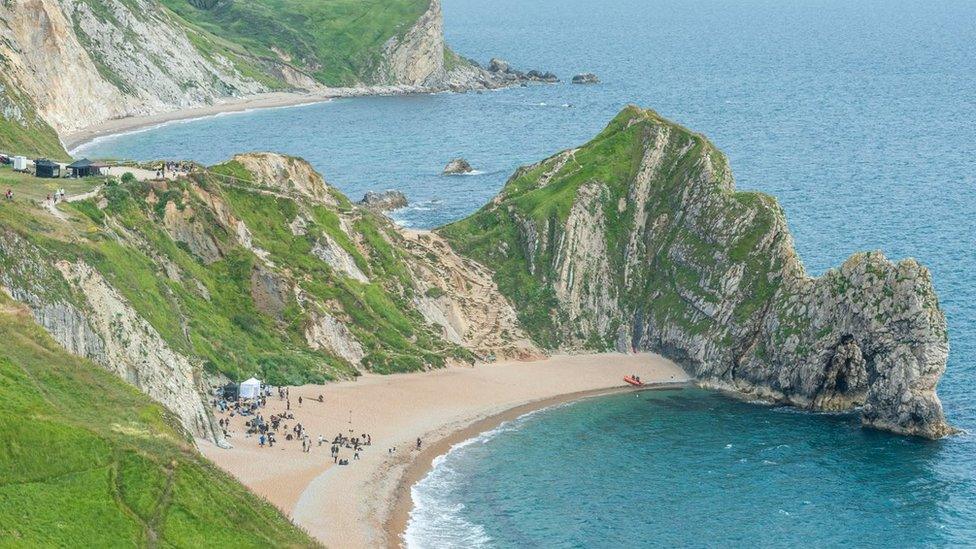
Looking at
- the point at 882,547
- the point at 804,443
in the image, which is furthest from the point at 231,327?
the point at 882,547

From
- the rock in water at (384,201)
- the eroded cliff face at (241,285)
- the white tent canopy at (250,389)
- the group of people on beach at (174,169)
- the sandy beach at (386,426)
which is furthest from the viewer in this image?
the rock in water at (384,201)

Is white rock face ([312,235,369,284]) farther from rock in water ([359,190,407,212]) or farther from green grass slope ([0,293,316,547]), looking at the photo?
green grass slope ([0,293,316,547])

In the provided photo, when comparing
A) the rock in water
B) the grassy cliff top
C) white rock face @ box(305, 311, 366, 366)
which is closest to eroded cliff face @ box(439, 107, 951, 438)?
white rock face @ box(305, 311, 366, 366)

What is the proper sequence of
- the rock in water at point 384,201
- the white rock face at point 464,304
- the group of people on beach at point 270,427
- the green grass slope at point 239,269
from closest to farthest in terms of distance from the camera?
1. the group of people on beach at point 270,427
2. the green grass slope at point 239,269
3. the white rock face at point 464,304
4. the rock in water at point 384,201

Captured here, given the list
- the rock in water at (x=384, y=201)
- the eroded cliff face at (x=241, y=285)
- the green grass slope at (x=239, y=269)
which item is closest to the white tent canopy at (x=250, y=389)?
the eroded cliff face at (x=241, y=285)

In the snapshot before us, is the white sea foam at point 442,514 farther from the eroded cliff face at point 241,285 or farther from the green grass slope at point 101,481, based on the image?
the eroded cliff face at point 241,285

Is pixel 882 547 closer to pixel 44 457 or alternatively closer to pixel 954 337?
pixel 954 337
